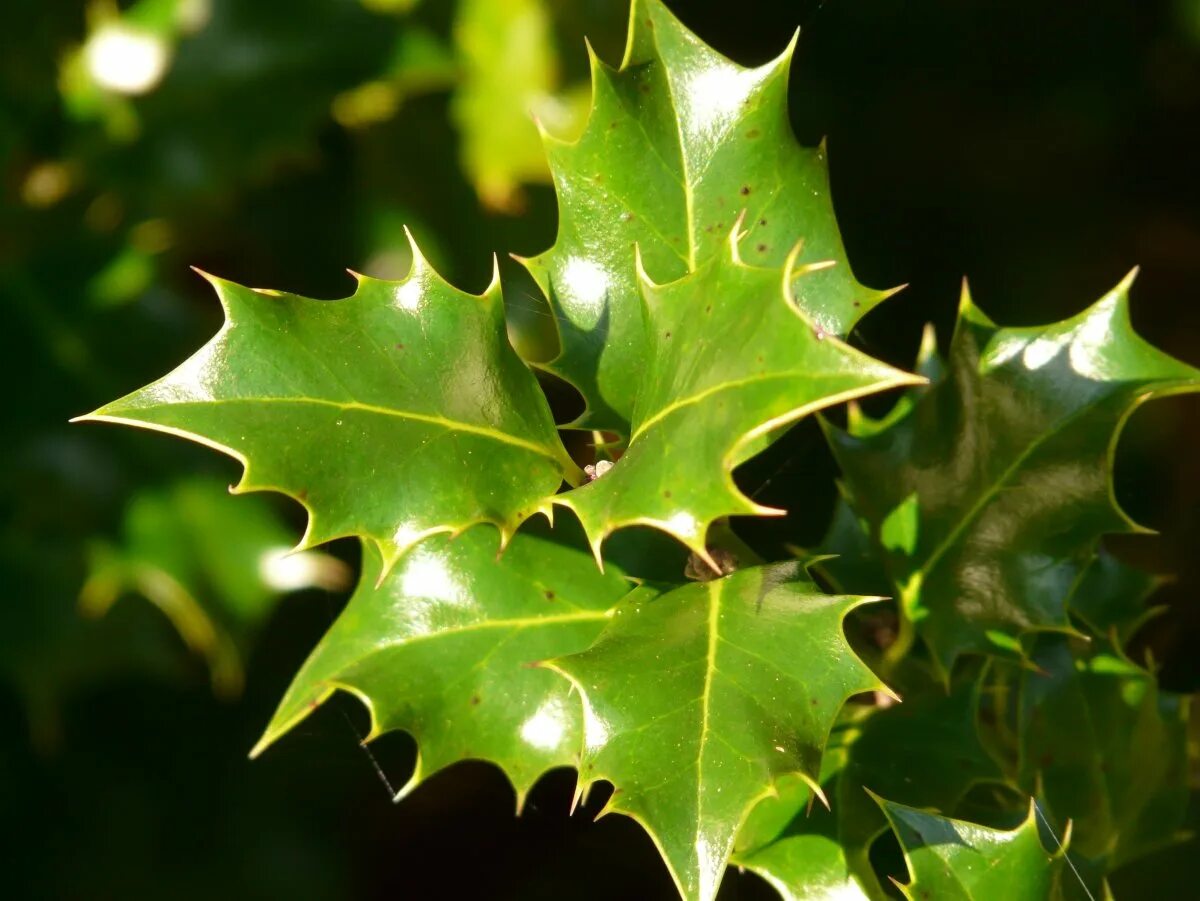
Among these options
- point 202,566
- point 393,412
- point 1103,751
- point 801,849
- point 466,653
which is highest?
point 393,412

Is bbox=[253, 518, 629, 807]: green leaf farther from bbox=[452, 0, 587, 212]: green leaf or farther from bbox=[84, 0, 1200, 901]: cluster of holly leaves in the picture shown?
bbox=[452, 0, 587, 212]: green leaf

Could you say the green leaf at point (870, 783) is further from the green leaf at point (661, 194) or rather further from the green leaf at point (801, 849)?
the green leaf at point (661, 194)

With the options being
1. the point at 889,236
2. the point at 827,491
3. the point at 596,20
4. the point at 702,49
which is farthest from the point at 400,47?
the point at 702,49

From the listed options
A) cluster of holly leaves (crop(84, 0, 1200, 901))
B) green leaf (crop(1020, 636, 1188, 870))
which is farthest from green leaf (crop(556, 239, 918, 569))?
green leaf (crop(1020, 636, 1188, 870))

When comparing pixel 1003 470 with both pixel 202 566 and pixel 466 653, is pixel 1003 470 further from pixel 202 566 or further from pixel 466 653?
pixel 202 566

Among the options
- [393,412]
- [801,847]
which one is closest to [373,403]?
[393,412]

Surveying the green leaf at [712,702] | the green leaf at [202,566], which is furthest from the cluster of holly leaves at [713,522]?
the green leaf at [202,566]

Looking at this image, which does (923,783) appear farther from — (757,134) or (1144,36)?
(1144,36)
